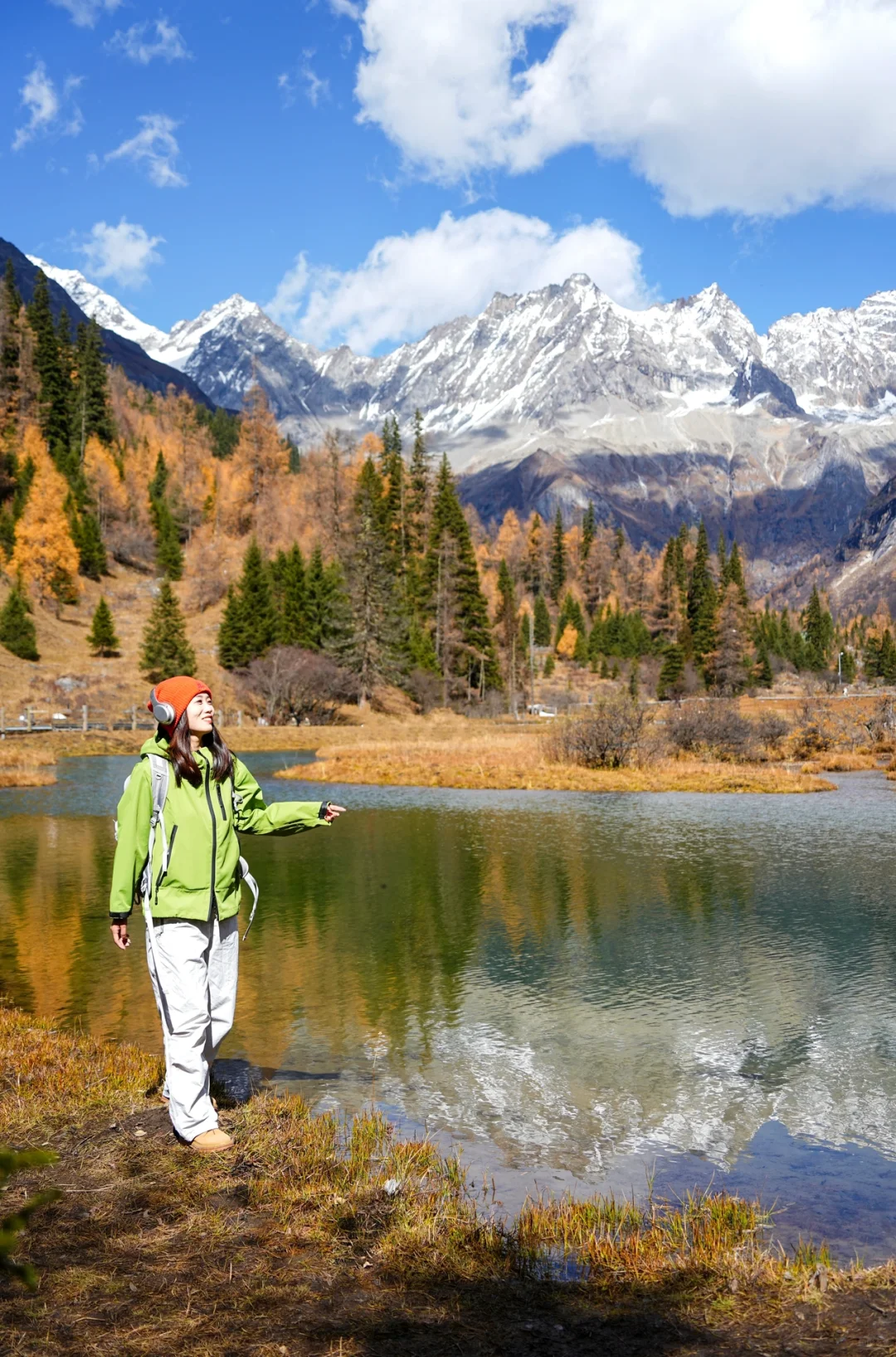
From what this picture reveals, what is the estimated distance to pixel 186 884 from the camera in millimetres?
6086

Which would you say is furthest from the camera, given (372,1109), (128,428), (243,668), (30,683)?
(128,428)

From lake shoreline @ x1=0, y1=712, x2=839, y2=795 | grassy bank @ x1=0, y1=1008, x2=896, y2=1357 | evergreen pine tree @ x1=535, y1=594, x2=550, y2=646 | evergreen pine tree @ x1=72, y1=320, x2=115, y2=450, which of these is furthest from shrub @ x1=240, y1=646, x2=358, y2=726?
A: evergreen pine tree @ x1=535, y1=594, x2=550, y2=646

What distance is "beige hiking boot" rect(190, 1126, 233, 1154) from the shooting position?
5.97m

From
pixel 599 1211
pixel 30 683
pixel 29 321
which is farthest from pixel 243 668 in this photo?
pixel 599 1211

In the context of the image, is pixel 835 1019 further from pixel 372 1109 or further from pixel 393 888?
pixel 393 888

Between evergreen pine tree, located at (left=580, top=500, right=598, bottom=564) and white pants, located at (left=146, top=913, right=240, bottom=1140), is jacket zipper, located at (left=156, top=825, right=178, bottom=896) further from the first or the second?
evergreen pine tree, located at (left=580, top=500, right=598, bottom=564)

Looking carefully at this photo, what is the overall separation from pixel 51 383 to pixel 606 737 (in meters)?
81.5

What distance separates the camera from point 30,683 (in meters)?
64.3

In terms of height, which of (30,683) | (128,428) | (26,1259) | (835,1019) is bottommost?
(835,1019)

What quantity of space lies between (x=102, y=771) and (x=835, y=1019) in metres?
34.7

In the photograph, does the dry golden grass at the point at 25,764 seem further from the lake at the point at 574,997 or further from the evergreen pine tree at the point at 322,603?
the evergreen pine tree at the point at 322,603

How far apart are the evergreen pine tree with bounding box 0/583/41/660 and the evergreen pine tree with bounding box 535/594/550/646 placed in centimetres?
7382

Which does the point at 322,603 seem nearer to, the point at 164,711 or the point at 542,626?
the point at 542,626

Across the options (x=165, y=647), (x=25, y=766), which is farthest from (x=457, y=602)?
(x=25, y=766)
